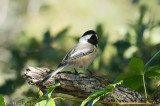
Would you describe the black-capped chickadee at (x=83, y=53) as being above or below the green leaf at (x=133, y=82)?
above

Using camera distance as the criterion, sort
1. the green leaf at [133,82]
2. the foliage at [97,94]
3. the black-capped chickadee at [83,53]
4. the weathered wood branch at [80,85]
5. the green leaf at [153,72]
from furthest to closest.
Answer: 1. the black-capped chickadee at [83,53]
2. the weathered wood branch at [80,85]
3. the green leaf at [133,82]
4. the green leaf at [153,72]
5. the foliage at [97,94]

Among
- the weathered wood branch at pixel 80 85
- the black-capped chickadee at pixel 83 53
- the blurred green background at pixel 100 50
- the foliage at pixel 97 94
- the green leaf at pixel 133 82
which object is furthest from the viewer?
the blurred green background at pixel 100 50

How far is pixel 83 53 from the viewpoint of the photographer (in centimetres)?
259

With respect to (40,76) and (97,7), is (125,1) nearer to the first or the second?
(97,7)

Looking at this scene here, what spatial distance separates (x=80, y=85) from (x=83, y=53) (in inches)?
45.3

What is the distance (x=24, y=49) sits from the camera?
3.14 meters

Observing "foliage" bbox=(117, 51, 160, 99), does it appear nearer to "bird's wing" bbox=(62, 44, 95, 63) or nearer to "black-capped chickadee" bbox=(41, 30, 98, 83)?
"black-capped chickadee" bbox=(41, 30, 98, 83)

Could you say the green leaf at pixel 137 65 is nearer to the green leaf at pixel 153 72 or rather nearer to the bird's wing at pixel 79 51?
the green leaf at pixel 153 72

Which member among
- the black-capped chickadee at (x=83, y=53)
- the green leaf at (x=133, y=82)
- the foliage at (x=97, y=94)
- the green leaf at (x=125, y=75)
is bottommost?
the foliage at (x=97, y=94)

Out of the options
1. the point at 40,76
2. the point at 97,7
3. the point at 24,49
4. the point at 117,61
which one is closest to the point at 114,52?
the point at 117,61

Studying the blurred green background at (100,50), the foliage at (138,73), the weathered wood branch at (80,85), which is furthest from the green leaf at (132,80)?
the blurred green background at (100,50)

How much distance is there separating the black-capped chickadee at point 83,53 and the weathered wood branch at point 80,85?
2.09 feet

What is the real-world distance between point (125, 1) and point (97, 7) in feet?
2.71

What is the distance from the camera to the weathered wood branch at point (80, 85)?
141cm
